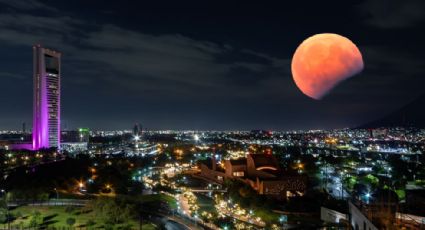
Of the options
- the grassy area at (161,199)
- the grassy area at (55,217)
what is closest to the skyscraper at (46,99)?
the grassy area at (161,199)

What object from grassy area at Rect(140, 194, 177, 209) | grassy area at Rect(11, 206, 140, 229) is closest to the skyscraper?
grassy area at Rect(140, 194, 177, 209)

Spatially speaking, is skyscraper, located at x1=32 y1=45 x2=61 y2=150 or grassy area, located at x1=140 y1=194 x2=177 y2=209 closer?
grassy area, located at x1=140 y1=194 x2=177 y2=209

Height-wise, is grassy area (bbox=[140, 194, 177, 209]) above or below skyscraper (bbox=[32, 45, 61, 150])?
below

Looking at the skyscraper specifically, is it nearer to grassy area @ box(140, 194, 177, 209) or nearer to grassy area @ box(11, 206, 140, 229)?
grassy area @ box(140, 194, 177, 209)

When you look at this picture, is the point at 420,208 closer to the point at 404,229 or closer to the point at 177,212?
the point at 404,229

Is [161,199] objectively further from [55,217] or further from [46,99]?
[46,99]

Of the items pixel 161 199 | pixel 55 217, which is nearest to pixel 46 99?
pixel 161 199
